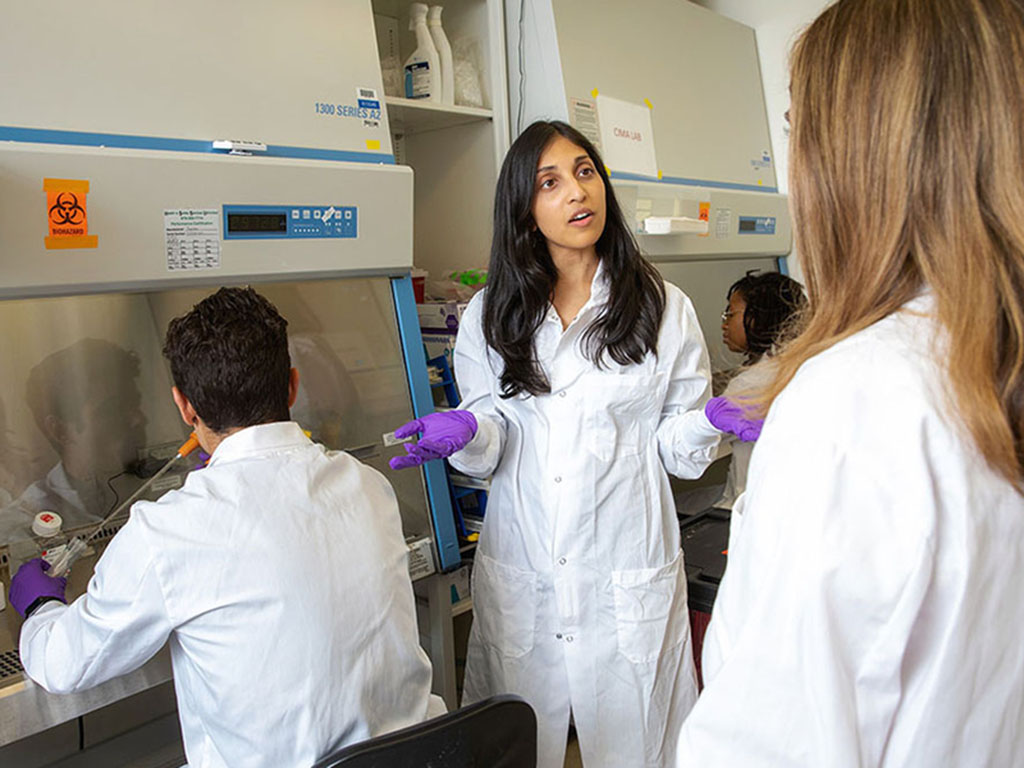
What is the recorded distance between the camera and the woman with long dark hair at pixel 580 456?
167cm

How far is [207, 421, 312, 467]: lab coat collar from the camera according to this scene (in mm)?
1217

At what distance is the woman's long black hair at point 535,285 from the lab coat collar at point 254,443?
598 millimetres

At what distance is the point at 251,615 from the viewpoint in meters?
1.11

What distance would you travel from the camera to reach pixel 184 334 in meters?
1.24

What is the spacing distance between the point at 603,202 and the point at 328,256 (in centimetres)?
56

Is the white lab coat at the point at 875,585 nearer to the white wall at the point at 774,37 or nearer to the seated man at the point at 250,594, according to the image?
the seated man at the point at 250,594

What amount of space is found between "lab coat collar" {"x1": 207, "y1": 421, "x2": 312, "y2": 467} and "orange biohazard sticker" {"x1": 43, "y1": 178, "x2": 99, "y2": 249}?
0.44 metres

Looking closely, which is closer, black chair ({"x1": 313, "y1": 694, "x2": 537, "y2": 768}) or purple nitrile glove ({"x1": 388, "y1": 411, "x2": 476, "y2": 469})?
black chair ({"x1": 313, "y1": 694, "x2": 537, "y2": 768})

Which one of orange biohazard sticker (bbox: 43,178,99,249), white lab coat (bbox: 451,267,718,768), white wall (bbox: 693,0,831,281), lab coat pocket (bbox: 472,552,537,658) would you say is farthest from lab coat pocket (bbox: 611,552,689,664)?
white wall (bbox: 693,0,831,281)

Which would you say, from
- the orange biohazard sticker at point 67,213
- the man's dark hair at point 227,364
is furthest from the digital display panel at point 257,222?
the man's dark hair at point 227,364

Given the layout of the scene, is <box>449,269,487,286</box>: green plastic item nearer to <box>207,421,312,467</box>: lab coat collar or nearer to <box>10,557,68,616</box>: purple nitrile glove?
<box>207,421,312,467</box>: lab coat collar

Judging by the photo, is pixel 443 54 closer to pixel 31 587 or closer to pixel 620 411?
pixel 620 411

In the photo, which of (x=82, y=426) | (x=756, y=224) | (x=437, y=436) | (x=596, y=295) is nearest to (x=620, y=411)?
(x=596, y=295)

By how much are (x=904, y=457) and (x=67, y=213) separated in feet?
4.17
